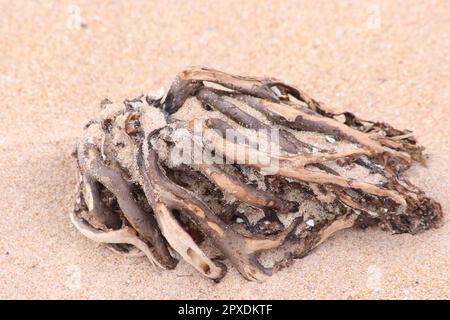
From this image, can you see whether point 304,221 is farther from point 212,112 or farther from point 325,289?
point 212,112

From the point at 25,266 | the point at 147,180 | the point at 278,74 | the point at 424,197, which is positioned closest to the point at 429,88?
the point at 278,74

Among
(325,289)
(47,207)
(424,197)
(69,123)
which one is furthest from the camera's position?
(69,123)

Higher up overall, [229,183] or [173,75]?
[229,183]

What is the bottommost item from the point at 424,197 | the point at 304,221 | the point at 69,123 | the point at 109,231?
the point at 69,123
